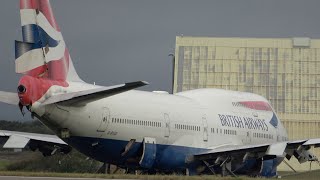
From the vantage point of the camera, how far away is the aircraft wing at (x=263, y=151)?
37.2 metres

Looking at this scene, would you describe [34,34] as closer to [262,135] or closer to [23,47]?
[23,47]

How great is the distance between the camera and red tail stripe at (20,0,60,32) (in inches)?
1326

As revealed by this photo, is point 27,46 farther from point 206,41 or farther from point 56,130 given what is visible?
point 206,41

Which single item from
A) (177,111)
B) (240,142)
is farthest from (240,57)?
(177,111)

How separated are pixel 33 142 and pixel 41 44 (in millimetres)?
8180

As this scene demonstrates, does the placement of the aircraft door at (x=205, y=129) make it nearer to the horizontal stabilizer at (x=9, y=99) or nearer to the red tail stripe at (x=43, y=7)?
the red tail stripe at (x=43, y=7)

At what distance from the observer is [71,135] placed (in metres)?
34.6

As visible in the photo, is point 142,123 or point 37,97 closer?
point 37,97

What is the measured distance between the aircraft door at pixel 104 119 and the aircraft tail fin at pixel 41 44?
2.28m

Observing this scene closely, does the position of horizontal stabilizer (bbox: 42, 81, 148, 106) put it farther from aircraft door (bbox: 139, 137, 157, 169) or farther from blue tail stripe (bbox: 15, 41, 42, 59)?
aircraft door (bbox: 139, 137, 157, 169)

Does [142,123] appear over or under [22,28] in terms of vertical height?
under

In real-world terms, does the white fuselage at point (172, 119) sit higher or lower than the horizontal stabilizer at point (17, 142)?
higher

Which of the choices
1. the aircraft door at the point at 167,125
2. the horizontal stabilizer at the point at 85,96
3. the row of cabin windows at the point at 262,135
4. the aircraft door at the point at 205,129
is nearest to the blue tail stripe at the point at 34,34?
the horizontal stabilizer at the point at 85,96

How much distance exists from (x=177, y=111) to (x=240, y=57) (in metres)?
44.7
